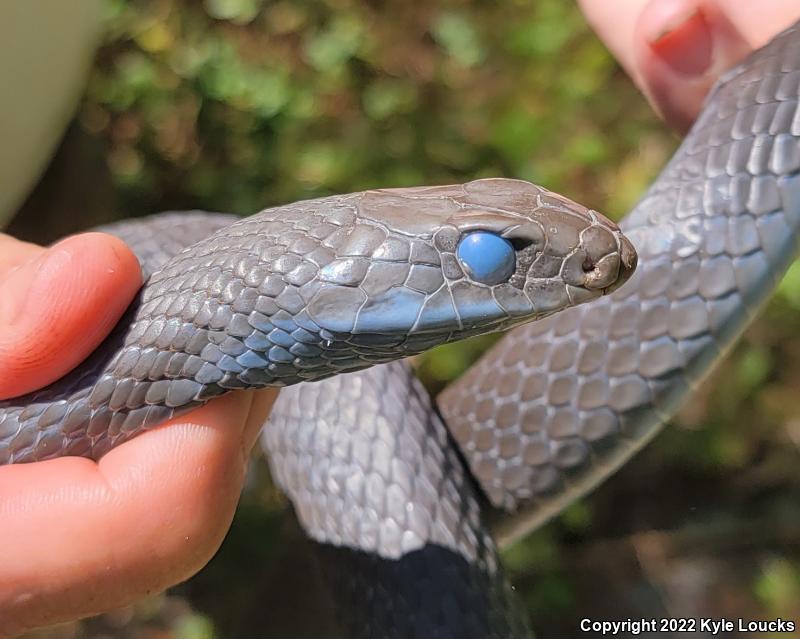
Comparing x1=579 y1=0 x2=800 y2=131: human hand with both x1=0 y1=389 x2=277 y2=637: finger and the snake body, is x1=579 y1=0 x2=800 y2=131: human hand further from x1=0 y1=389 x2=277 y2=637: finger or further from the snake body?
x1=0 y1=389 x2=277 y2=637: finger

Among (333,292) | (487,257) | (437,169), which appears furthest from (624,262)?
(437,169)

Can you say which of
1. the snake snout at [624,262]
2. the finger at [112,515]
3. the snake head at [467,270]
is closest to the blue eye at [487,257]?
the snake head at [467,270]

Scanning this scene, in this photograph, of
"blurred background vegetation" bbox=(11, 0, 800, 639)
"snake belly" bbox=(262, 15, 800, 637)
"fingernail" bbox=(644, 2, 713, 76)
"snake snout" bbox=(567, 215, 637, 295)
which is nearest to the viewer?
"snake snout" bbox=(567, 215, 637, 295)

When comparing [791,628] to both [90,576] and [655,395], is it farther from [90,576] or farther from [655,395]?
[90,576]

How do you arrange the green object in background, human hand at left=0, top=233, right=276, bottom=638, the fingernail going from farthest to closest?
the green object in background → the fingernail → human hand at left=0, top=233, right=276, bottom=638

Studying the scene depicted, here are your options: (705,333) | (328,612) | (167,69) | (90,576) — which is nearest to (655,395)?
(705,333)

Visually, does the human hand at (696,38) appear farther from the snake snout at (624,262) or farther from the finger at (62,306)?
the finger at (62,306)

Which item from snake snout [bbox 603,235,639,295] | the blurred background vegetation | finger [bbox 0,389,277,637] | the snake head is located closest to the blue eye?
the snake head
